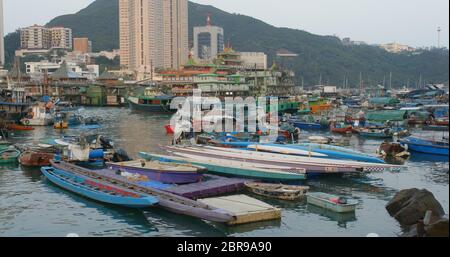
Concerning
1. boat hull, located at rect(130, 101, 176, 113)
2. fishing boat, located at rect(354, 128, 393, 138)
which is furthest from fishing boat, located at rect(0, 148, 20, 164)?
boat hull, located at rect(130, 101, 176, 113)

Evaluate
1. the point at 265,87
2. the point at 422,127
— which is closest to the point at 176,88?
the point at 265,87

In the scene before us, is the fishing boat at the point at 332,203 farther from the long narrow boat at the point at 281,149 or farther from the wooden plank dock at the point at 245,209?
the long narrow boat at the point at 281,149

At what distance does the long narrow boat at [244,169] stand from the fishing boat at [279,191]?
6.03 ft

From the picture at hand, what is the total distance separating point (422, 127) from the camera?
182ft

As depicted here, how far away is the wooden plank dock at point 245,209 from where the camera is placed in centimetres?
1894

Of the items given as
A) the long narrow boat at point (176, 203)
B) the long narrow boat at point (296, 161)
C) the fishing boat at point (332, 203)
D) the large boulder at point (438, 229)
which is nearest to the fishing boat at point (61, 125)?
the long narrow boat at point (296, 161)

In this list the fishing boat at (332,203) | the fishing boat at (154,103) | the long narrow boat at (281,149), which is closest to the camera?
the fishing boat at (332,203)

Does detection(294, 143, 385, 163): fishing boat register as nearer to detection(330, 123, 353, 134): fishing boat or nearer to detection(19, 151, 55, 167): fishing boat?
detection(19, 151, 55, 167): fishing boat

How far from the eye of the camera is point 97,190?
2273cm

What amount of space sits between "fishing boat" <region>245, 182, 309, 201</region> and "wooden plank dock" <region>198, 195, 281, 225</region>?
2.30m
